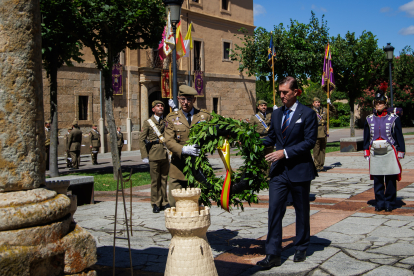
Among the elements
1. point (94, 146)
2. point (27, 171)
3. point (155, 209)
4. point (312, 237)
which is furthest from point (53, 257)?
point (94, 146)

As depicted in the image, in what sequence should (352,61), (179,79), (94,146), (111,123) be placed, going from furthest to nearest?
(179,79), (352,61), (94,146), (111,123)

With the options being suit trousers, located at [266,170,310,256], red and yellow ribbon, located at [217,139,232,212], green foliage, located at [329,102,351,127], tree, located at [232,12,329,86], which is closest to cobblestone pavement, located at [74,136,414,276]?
suit trousers, located at [266,170,310,256]

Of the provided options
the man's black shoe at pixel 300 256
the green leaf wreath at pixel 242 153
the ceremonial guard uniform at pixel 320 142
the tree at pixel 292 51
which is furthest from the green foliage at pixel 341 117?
the green leaf wreath at pixel 242 153

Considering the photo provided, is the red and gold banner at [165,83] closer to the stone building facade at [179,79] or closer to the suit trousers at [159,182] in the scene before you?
the stone building facade at [179,79]

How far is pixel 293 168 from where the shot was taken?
4445mm

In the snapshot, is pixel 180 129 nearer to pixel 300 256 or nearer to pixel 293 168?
pixel 293 168

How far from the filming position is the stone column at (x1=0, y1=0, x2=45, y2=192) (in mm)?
2545

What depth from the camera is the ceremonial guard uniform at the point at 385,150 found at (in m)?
6.73

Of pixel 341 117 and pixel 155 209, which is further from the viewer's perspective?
pixel 341 117

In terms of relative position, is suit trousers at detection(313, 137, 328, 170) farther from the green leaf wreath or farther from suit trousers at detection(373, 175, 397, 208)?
the green leaf wreath

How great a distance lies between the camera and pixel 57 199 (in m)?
2.67

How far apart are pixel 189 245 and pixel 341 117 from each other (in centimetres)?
5400

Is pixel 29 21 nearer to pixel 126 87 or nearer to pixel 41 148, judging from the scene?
pixel 41 148

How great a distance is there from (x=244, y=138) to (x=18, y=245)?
2.44 metres
